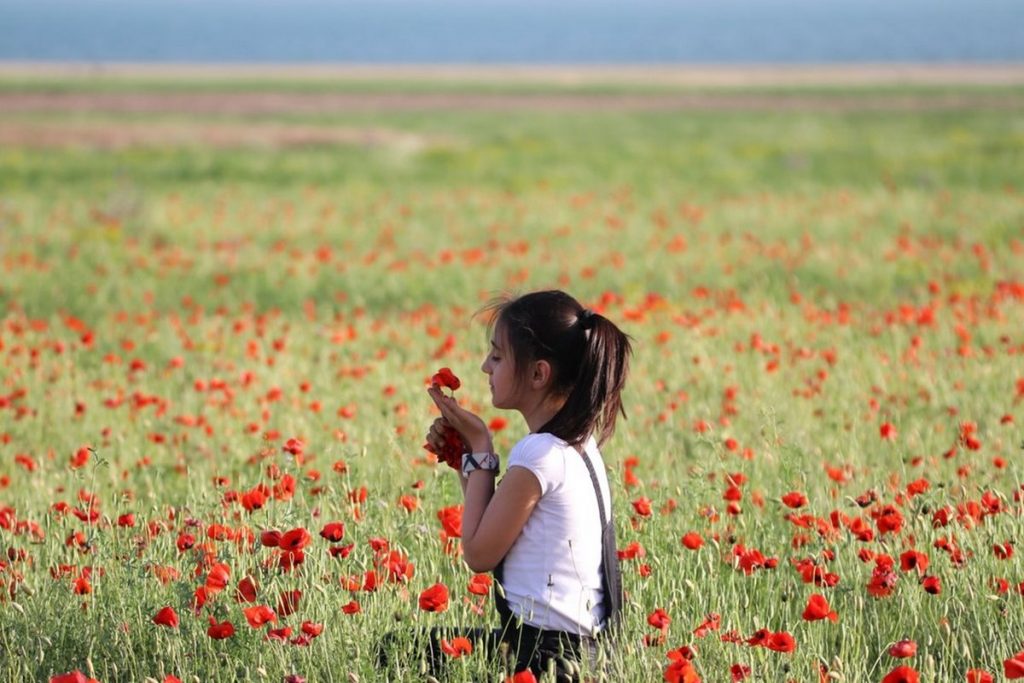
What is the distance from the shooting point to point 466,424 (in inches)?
130

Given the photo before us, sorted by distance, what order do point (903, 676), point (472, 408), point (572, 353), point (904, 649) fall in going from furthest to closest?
1. point (472, 408)
2. point (572, 353)
3. point (904, 649)
4. point (903, 676)

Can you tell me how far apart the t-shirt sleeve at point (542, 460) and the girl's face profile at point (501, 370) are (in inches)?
6.3

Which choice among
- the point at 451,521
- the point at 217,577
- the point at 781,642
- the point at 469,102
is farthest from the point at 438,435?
Answer: the point at 469,102

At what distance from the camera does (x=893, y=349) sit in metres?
7.64

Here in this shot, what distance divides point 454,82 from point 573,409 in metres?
77.9

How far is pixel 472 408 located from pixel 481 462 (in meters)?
3.24

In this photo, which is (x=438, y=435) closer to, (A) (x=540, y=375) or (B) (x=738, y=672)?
(A) (x=540, y=375)

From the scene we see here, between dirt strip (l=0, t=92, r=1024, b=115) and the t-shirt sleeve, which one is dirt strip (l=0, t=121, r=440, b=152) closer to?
dirt strip (l=0, t=92, r=1024, b=115)

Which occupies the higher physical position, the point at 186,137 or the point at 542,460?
the point at 186,137

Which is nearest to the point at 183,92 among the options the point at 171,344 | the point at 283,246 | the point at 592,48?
the point at 283,246

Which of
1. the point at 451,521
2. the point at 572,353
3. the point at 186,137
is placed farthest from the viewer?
the point at 186,137

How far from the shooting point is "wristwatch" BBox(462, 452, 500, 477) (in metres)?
3.31

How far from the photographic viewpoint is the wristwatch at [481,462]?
3311 millimetres

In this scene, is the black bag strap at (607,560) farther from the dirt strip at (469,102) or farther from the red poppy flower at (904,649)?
the dirt strip at (469,102)
